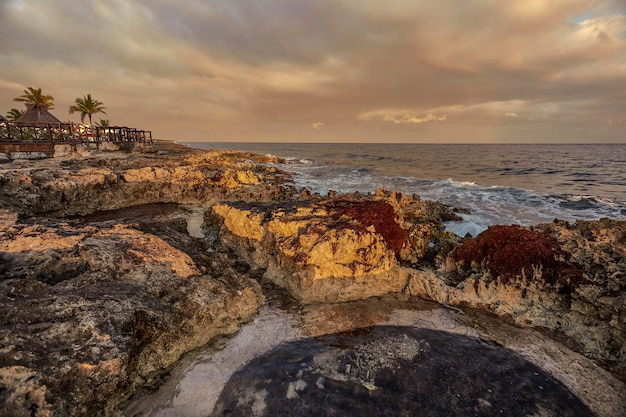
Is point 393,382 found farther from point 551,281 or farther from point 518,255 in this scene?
point 518,255

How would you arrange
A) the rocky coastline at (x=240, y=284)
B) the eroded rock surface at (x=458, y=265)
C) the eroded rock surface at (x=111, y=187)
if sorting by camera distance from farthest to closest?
the eroded rock surface at (x=111, y=187)
the eroded rock surface at (x=458, y=265)
the rocky coastline at (x=240, y=284)

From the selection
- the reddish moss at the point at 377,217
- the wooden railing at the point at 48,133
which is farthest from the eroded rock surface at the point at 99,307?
the wooden railing at the point at 48,133

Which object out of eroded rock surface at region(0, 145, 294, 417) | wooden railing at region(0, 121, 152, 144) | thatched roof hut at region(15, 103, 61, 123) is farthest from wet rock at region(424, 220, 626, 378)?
thatched roof hut at region(15, 103, 61, 123)

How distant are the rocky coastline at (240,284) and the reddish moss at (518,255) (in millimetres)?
39

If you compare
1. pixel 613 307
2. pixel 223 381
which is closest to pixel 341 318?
pixel 223 381

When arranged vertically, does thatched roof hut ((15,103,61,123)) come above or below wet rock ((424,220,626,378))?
above

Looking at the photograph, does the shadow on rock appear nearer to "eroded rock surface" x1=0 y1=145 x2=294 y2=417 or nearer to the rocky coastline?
the rocky coastline

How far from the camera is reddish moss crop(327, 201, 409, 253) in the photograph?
31.8ft

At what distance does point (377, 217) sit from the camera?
32.6 ft

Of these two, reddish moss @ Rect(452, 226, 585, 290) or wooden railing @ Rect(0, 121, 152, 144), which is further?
wooden railing @ Rect(0, 121, 152, 144)

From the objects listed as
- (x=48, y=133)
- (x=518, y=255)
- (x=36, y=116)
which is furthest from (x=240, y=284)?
(x=36, y=116)

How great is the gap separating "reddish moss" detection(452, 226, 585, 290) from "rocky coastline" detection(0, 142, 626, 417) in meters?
0.04

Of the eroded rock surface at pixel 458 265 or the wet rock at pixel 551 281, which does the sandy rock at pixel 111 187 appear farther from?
the wet rock at pixel 551 281

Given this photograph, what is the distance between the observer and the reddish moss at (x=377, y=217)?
9.68 m
